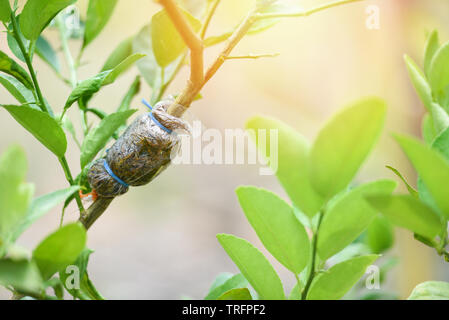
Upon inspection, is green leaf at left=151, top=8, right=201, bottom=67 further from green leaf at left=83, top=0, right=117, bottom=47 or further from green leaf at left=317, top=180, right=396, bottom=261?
green leaf at left=317, top=180, right=396, bottom=261

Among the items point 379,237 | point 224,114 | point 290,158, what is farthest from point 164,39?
point 224,114

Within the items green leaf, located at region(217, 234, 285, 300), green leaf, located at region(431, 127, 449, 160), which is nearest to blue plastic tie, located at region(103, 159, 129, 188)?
green leaf, located at region(217, 234, 285, 300)

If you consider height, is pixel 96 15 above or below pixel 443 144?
above

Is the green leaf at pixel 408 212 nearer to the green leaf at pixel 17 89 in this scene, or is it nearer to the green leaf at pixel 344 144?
the green leaf at pixel 344 144

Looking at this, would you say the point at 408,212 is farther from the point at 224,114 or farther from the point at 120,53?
the point at 224,114

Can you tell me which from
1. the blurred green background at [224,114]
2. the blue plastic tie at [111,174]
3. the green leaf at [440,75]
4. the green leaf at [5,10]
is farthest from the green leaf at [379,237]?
the blurred green background at [224,114]

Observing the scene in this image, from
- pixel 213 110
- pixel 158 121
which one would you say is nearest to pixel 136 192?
pixel 213 110

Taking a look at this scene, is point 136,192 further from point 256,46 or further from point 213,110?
point 256,46
